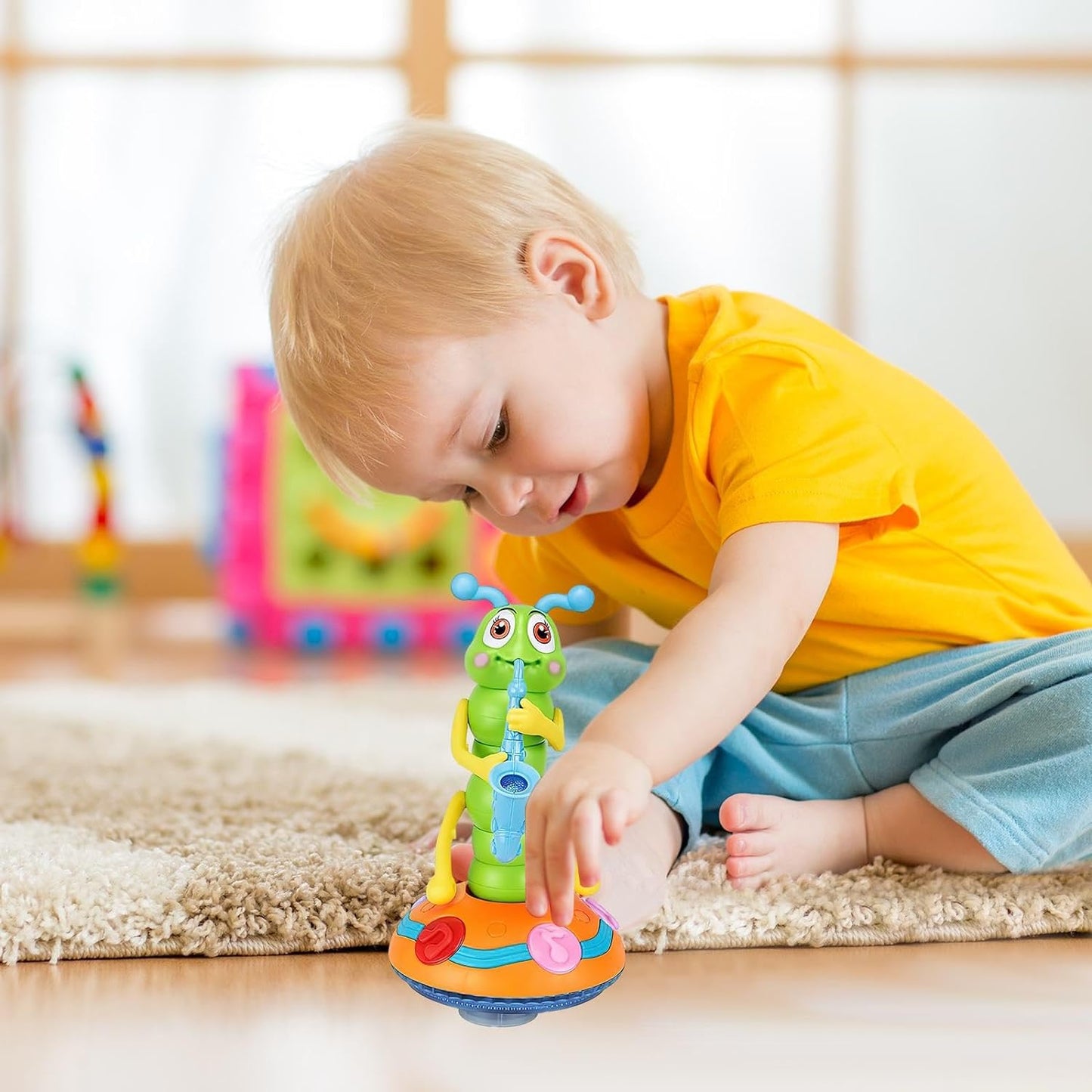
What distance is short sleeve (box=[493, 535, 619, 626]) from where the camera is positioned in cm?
110

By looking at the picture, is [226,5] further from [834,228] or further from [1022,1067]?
[1022,1067]

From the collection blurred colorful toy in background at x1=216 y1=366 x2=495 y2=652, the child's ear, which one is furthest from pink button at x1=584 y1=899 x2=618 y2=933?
blurred colorful toy in background at x1=216 y1=366 x2=495 y2=652

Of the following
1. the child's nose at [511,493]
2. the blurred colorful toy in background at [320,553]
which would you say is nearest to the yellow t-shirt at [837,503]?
the child's nose at [511,493]

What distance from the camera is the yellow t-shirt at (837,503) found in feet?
2.72

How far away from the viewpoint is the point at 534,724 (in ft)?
2.26

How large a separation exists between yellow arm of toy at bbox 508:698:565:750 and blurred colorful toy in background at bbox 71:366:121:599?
1540 millimetres

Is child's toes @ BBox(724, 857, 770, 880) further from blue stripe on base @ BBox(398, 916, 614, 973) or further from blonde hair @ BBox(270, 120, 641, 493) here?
blonde hair @ BBox(270, 120, 641, 493)

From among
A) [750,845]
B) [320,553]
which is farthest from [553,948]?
[320,553]

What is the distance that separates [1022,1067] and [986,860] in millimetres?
265

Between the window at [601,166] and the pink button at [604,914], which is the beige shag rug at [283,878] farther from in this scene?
the window at [601,166]

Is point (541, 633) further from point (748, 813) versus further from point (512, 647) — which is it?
point (748, 813)

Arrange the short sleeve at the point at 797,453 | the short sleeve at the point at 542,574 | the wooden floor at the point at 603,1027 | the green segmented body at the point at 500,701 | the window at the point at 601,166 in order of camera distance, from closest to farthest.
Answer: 1. the wooden floor at the point at 603,1027
2. the green segmented body at the point at 500,701
3. the short sleeve at the point at 797,453
4. the short sleeve at the point at 542,574
5. the window at the point at 601,166

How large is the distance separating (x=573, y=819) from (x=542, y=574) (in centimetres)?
53

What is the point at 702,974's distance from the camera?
27.9 inches
